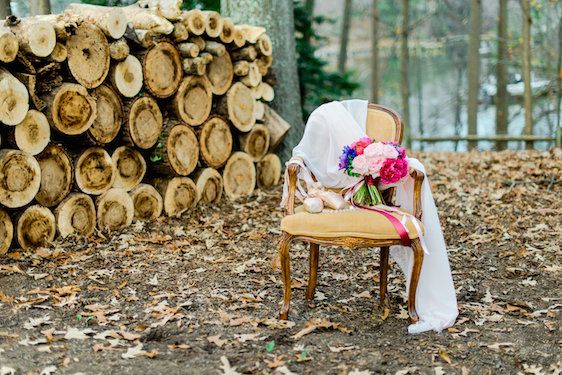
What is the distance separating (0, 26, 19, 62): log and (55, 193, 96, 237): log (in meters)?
1.29

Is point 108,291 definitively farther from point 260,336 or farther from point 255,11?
point 255,11

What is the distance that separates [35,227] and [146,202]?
3.84ft

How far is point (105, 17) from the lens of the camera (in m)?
5.75

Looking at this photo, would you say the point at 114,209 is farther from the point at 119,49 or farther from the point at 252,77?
the point at 252,77

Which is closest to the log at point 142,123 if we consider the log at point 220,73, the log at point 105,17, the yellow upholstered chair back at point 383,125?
the log at point 105,17

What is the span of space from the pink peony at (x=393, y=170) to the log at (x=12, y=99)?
2.95 m

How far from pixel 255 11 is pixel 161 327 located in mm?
4615

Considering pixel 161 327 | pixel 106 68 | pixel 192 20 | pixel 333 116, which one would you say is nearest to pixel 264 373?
pixel 161 327

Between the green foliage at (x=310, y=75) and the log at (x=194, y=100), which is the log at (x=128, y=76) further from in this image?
the green foliage at (x=310, y=75)

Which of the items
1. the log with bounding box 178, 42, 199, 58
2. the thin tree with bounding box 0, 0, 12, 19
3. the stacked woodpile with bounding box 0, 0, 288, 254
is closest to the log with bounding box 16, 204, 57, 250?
the stacked woodpile with bounding box 0, 0, 288, 254

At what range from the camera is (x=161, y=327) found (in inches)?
158

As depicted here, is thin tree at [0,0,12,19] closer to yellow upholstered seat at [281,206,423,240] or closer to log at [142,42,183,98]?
log at [142,42,183,98]

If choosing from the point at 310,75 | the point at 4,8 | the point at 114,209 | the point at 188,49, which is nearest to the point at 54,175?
the point at 114,209

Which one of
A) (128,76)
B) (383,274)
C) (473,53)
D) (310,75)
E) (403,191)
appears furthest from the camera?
(473,53)
